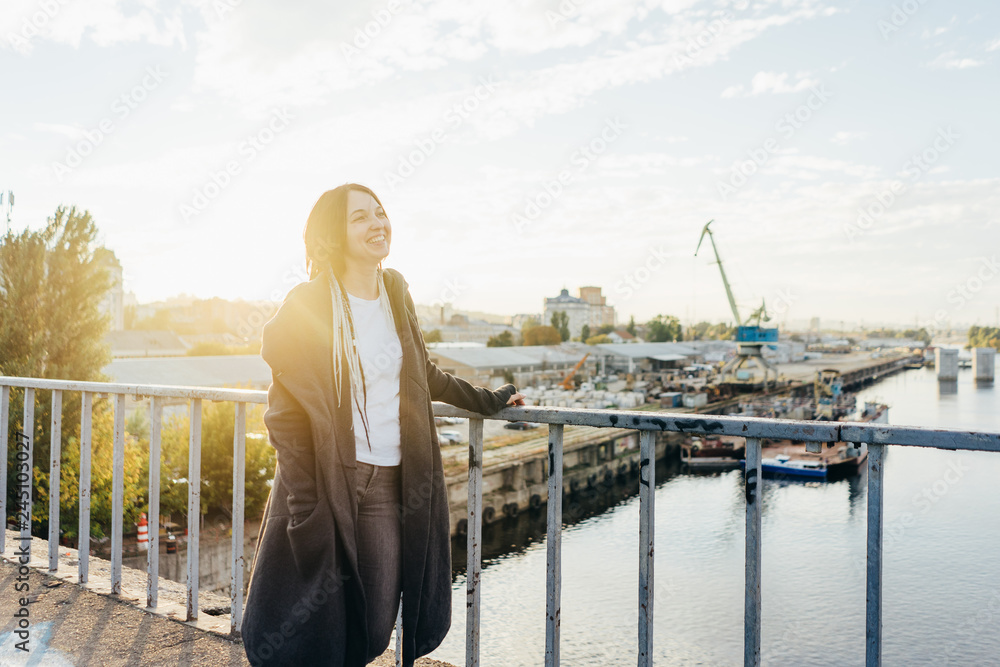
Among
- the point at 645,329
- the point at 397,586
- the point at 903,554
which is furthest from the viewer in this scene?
the point at 645,329

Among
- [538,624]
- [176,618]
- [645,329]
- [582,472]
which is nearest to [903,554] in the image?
[538,624]

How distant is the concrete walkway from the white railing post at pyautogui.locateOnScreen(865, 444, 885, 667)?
1190 mm

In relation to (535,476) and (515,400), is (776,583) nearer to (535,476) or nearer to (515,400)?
Result: (535,476)

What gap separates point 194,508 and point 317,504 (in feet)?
3.07

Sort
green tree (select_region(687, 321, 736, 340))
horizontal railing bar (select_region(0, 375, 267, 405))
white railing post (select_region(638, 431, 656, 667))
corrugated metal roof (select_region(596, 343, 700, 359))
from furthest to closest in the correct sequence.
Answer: green tree (select_region(687, 321, 736, 340))
corrugated metal roof (select_region(596, 343, 700, 359))
horizontal railing bar (select_region(0, 375, 267, 405))
white railing post (select_region(638, 431, 656, 667))

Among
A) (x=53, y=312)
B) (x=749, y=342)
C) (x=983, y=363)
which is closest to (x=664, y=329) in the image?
(x=983, y=363)

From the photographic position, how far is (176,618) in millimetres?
2281

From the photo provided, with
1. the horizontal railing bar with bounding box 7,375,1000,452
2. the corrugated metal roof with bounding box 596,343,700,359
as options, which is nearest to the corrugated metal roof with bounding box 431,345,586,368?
the corrugated metal roof with bounding box 596,343,700,359

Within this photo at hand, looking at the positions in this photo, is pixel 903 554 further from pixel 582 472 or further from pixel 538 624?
pixel 582 472

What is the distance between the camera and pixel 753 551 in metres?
1.39

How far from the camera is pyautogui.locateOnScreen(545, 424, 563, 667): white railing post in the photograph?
1.65 metres

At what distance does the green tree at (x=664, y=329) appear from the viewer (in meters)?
94.6

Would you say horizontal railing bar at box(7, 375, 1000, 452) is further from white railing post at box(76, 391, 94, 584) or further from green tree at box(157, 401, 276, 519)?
green tree at box(157, 401, 276, 519)

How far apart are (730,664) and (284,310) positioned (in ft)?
47.3
